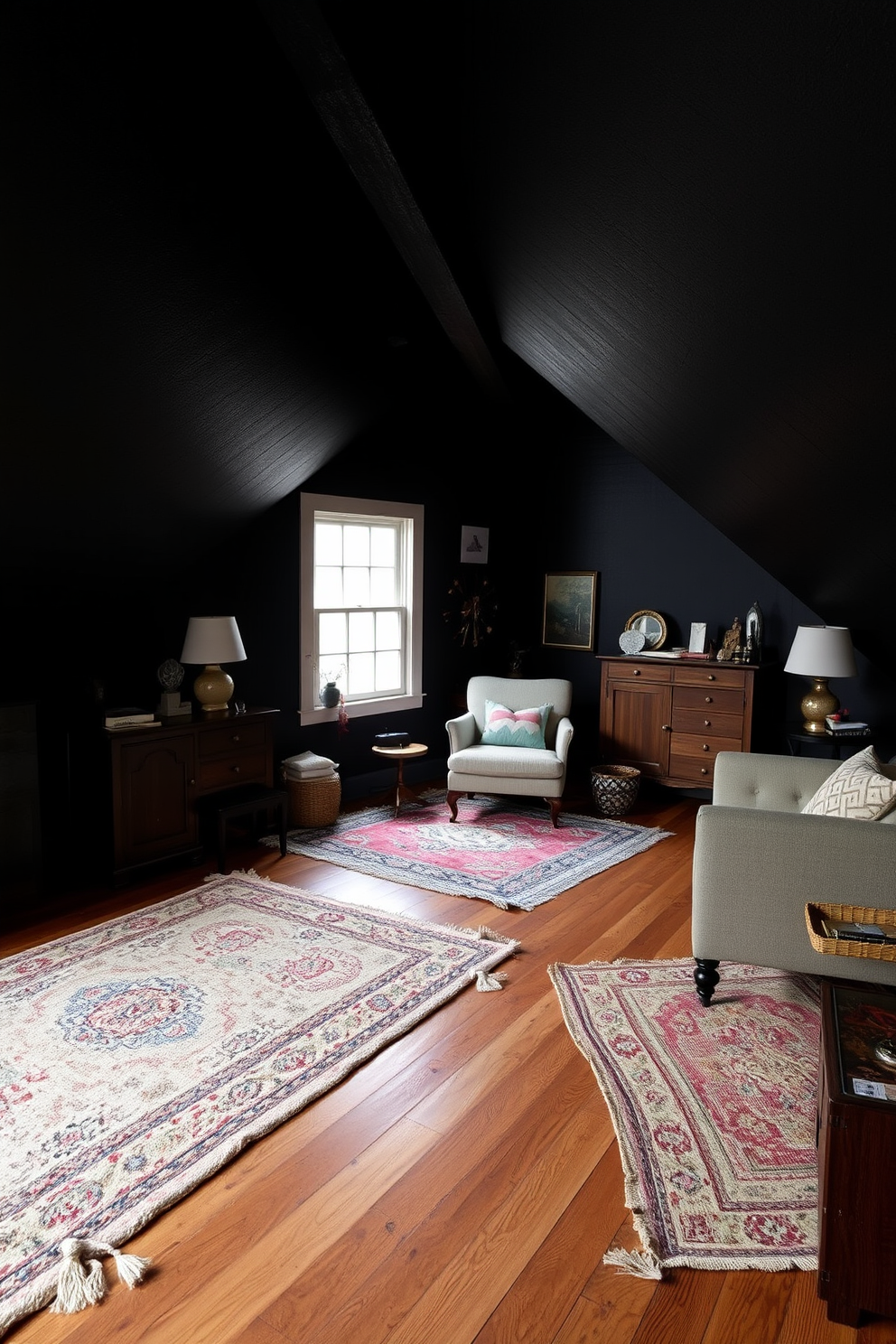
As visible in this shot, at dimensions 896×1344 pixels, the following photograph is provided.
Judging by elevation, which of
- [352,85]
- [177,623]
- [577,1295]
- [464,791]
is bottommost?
[577,1295]

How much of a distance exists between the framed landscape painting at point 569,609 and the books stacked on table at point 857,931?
4372 mm

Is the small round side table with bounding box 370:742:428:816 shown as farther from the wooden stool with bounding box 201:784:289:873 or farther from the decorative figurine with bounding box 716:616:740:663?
the decorative figurine with bounding box 716:616:740:663

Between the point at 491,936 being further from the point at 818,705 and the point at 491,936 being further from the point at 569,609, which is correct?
the point at 569,609

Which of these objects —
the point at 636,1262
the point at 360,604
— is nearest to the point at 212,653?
the point at 360,604

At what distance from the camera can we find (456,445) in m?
6.41

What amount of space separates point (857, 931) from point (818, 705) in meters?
3.22

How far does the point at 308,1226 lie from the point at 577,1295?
62 cm

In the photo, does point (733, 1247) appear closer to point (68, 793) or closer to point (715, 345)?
point (715, 345)

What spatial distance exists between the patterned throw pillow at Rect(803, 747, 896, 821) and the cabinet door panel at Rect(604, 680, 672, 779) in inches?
101

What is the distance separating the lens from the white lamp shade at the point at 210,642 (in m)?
4.44

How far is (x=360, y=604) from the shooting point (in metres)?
5.85

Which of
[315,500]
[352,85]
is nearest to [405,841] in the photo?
[315,500]

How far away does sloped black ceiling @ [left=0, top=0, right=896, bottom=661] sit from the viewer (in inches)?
58.7

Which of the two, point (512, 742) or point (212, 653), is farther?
point (512, 742)
